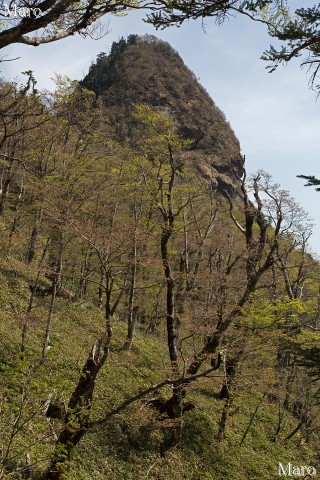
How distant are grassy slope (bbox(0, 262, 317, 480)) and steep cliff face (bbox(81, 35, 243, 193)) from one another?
144 ft

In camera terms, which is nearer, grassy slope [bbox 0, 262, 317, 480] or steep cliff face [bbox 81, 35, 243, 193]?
grassy slope [bbox 0, 262, 317, 480]

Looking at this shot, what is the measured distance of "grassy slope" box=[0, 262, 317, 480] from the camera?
11.7 meters

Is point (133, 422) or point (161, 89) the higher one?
point (161, 89)

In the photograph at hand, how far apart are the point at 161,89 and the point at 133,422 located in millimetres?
69538

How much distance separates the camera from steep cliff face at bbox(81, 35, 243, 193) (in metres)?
65.6

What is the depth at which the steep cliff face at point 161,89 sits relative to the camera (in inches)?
2581

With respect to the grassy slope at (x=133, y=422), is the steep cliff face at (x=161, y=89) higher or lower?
higher

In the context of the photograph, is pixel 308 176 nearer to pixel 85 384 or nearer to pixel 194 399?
pixel 85 384

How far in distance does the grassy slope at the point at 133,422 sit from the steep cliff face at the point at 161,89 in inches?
1725

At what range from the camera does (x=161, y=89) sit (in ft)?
241

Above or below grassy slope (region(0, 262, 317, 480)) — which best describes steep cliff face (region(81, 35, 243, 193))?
above

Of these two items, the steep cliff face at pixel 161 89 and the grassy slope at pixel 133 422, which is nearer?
the grassy slope at pixel 133 422

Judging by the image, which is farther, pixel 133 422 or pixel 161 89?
pixel 161 89

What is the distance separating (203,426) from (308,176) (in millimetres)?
13056
